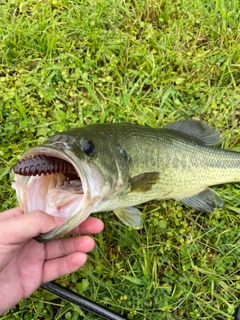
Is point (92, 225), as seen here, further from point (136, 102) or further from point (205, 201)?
point (136, 102)

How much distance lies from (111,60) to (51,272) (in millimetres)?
2182

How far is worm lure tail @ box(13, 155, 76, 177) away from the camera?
2.09 meters

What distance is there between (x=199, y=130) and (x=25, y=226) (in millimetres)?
1923

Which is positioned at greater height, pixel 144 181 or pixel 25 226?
pixel 25 226

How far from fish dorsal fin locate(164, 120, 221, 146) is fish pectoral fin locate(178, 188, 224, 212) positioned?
46cm

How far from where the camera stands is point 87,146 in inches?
92.7

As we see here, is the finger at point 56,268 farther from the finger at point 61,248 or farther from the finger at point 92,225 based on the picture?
the finger at point 92,225

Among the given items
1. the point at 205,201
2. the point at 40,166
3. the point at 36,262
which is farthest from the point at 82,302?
the point at 205,201

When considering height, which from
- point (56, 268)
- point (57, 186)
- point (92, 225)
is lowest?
point (56, 268)

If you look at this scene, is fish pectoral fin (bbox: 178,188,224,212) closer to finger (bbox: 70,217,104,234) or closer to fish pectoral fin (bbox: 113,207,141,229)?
fish pectoral fin (bbox: 113,207,141,229)

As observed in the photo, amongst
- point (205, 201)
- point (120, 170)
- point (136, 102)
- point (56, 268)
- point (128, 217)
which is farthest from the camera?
point (136, 102)

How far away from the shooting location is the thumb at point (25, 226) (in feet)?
6.75

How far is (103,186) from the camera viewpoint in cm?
239

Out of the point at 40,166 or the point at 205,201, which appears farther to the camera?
the point at 205,201
